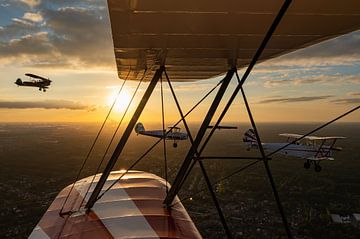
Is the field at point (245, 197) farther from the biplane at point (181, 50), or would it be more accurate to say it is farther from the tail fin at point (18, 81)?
the biplane at point (181, 50)

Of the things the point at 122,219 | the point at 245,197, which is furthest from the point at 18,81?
the point at 245,197

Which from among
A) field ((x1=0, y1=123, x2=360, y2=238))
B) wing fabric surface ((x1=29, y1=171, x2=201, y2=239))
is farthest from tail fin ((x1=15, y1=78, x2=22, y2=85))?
wing fabric surface ((x1=29, y1=171, x2=201, y2=239))

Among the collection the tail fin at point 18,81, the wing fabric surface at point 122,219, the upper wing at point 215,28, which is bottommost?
the wing fabric surface at point 122,219

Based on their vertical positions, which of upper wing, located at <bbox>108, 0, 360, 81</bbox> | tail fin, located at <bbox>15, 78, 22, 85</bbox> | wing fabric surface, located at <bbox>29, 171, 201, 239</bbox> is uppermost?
tail fin, located at <bbox>15, 78, 22, 85</bbox>

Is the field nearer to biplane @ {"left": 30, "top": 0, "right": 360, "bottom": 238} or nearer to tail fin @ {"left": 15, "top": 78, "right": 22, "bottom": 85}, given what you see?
tail fin @ {"left": 15, "top": 78, "right": 22, "bottom": 85}

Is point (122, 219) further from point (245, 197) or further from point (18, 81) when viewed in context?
point (245, 197)

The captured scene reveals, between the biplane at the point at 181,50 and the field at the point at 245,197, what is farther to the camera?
the field at the point at 245,197

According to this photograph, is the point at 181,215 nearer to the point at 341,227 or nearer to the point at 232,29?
the point at 232,29

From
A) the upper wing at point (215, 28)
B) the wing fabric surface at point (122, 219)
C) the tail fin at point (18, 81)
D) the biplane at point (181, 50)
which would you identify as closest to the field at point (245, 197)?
the tail fin at point (18, 81)
